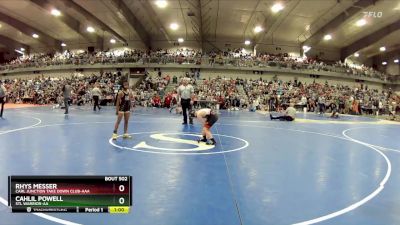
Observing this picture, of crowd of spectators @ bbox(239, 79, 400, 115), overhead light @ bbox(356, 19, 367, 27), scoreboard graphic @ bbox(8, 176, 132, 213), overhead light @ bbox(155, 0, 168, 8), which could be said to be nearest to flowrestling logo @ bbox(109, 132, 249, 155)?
scoreboard graphic @ bbox(8, 176, 132, 213)

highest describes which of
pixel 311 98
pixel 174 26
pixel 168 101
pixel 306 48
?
pixel 174 26

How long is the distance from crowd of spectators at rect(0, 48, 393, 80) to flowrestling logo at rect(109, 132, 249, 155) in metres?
26.0

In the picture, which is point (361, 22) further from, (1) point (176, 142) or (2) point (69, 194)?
(2) point (69, 194)

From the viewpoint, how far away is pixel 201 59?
34406 millimetres

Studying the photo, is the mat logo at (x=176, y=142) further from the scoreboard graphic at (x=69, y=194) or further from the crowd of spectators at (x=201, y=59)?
the crowd of spectators at (x=201, y=59)

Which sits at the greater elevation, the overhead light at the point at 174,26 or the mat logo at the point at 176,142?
the overhead light at the point at 174,26

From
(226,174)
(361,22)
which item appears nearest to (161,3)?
(361,22)

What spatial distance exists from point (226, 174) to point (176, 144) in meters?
2.79

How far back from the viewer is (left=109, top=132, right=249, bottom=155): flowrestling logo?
6918 millimetres

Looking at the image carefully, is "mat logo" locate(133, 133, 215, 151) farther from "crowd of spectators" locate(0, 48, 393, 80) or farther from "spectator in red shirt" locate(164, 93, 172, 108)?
"crowd of spectators" locate(0, 48, 393, 80)

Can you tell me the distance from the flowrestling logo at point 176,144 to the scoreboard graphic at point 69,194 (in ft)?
14.3

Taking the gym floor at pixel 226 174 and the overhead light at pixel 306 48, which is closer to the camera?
the gym floor at pixel 226 174

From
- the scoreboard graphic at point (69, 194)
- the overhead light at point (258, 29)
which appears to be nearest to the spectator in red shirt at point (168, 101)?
the overhead light at point (258, 29)

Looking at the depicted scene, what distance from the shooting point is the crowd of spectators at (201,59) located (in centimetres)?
3453
